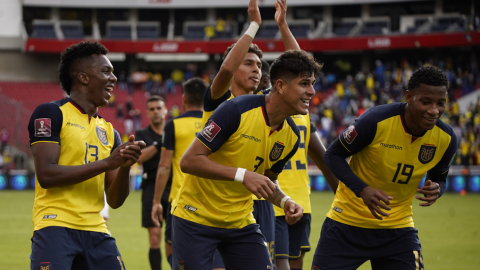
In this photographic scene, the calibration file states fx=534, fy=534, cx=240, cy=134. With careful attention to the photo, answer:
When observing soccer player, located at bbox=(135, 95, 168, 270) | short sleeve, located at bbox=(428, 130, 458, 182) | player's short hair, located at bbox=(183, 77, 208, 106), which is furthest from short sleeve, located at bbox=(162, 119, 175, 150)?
short sleeve, located at bbox=(428, 130, 458, 182)

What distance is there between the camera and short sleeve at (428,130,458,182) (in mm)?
4867

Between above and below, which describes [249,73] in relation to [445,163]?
above

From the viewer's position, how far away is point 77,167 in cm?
386

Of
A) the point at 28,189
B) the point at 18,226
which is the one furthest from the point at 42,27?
the point at 18,226

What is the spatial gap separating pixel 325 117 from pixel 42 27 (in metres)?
24.8

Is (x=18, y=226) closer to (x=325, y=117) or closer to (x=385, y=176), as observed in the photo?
(x=385, y=176)

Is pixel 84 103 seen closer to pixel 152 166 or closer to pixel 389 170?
pixel 389 170

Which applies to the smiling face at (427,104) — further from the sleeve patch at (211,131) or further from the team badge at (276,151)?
the sleeve patch at (211,131)

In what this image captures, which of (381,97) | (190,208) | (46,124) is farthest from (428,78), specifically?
(381,97)

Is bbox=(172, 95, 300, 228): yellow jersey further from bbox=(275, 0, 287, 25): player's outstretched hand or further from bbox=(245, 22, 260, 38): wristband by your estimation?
bbox=(275, 0, 287, 25): player's outstretched hand

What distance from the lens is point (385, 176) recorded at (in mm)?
4836

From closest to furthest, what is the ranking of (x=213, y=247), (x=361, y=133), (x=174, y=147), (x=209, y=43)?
(x=213, y=247) → (x=361, y=133) → (x=174, y=147) → (x=209, y=43)

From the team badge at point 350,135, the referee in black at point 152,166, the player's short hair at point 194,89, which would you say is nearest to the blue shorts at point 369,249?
the team badge at point 350,135

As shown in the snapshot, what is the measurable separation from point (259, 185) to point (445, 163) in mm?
2079
